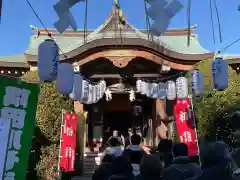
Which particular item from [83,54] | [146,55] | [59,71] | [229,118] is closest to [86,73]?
[83,54]

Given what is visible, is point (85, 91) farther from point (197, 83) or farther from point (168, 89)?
point (197, 83)

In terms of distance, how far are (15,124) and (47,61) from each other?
3.14 m

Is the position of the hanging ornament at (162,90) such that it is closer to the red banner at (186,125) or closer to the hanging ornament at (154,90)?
the hanging ornament at (154,90)

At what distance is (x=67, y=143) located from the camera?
9320mm

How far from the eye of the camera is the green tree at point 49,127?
914 cm

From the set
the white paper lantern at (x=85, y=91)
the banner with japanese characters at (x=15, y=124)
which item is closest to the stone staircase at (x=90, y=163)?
the white paper lantern at (x=85, y=91)

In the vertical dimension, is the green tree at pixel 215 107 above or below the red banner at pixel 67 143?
above

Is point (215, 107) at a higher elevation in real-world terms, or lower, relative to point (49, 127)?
higher


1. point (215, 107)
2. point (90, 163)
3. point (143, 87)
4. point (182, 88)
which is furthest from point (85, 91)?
point (215, 107)

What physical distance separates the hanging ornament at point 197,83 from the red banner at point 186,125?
25.0 inches

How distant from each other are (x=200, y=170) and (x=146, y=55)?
798 cm

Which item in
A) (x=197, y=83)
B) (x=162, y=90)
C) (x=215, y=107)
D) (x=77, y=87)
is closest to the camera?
(x=197, y=83)

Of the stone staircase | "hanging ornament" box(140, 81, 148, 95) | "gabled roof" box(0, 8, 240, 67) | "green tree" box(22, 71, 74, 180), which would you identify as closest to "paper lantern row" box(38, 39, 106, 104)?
"green tree" box(22, 71, 74, 180)

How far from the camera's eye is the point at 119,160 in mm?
3559
